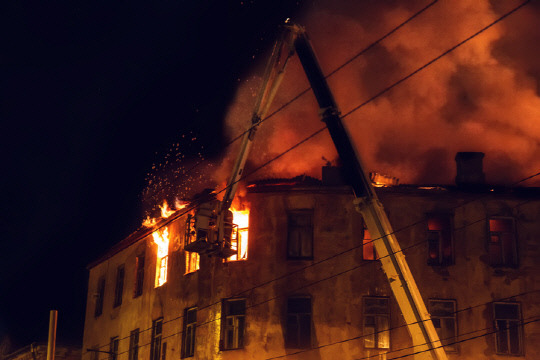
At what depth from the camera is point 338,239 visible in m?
24.8

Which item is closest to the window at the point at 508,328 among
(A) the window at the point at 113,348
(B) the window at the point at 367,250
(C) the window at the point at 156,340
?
(B) the window at the point at 367,250

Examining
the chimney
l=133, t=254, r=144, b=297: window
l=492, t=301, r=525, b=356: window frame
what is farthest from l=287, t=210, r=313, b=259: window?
l=133, t=254, r=144, b=297: window

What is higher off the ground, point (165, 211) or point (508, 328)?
point (165, 211)

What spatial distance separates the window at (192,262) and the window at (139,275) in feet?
14.4

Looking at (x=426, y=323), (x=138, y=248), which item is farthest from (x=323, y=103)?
(x=138, y=248)

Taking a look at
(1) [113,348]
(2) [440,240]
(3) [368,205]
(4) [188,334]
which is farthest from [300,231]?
(1) [113,348]

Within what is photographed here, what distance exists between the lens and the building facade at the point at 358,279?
78.1ft

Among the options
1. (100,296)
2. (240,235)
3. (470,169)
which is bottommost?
(100,296)

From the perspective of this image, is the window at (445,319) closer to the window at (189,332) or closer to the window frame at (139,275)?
the window at (189,332)

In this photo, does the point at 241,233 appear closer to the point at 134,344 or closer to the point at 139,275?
the point at 139,275

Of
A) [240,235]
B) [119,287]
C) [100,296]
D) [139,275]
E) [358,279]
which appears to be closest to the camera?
[358,279]

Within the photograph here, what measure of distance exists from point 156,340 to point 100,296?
762 centimetres

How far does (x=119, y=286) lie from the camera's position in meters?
33.3

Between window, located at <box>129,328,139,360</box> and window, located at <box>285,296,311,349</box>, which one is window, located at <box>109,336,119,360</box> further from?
window, located at <box>285,296,311,349</box>
